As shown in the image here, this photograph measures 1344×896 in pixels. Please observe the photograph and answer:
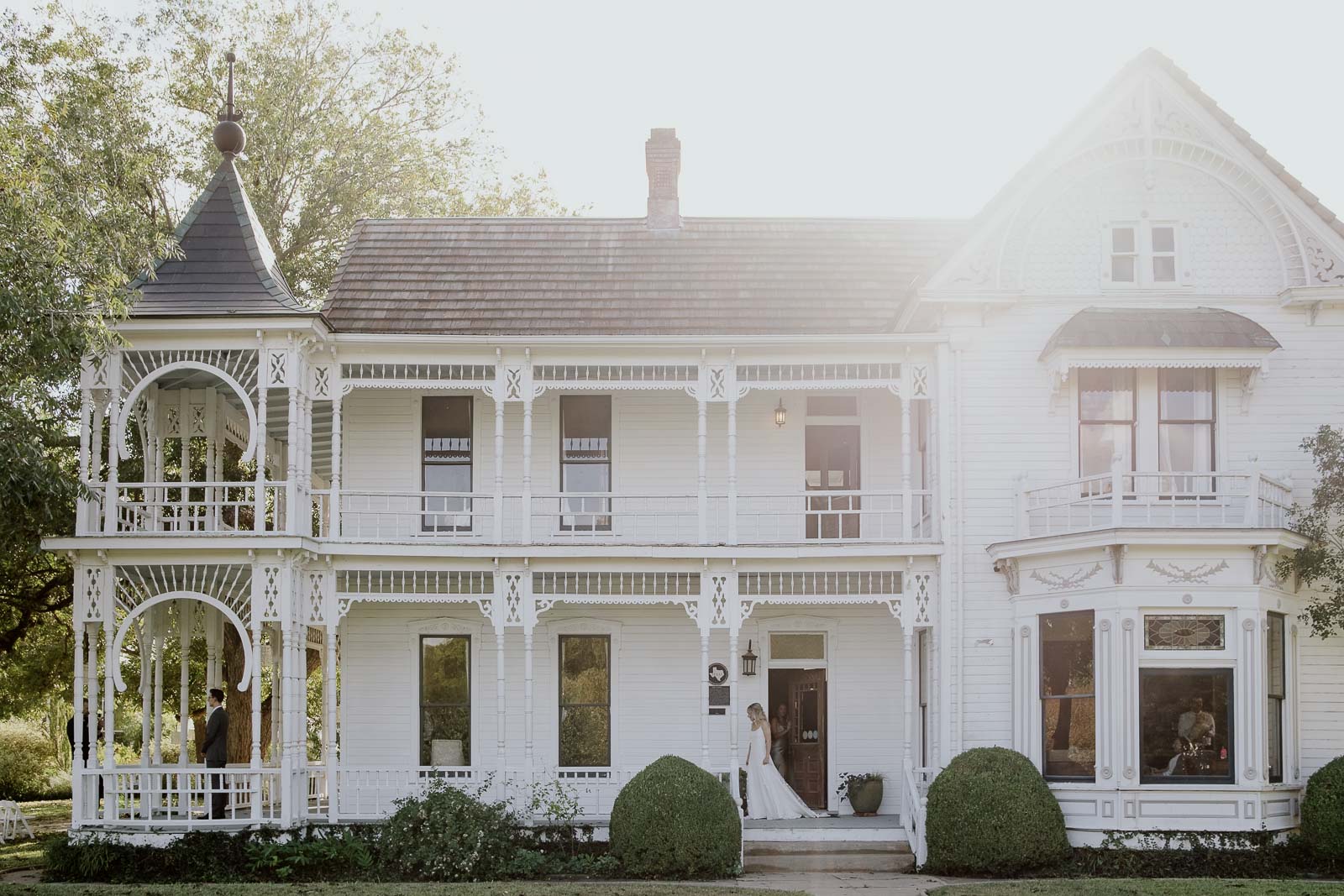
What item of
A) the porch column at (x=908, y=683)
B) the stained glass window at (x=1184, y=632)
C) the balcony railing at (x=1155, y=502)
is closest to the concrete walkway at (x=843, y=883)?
the porch column at (x=908, y=683)

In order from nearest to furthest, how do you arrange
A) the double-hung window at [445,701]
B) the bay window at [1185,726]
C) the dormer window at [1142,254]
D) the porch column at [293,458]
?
the bay window at [1185,726] < the porch column at [293,458] < the dormer window at [1142,254] < the double-hung window at [445,701]

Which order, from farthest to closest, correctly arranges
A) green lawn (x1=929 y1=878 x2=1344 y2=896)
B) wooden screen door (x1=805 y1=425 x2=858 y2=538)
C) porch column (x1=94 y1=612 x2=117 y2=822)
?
wooden screen door (x1=805 y1=425 x2=858 y2=538), porch column (x1=94 y1=612 x2=117 y2=822), green lawn (x1=929 y1=878 x2=1344 y2=896)

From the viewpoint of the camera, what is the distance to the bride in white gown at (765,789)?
2019cm

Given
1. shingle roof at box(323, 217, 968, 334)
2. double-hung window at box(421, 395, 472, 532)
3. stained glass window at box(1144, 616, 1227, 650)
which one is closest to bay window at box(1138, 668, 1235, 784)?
stained glass window at box(1144, 616, 1227, 650)

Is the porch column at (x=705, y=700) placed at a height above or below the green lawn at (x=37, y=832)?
above

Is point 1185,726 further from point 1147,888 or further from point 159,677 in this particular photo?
point 159,677

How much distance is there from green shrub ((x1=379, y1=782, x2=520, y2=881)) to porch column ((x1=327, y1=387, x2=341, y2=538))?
3900mm

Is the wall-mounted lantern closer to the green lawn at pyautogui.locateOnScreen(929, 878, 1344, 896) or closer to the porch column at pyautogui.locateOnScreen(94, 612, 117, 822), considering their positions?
the green lawn at pyautogui.locateOnScreen(929, 878, 1344, 896)

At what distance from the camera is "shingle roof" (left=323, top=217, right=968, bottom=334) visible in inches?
854

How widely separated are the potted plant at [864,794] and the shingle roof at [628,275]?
627cm

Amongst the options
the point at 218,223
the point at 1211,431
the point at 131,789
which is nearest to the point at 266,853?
the point at 131,789

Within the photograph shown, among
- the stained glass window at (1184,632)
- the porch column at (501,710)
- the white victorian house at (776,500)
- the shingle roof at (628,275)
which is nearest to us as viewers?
the stained glass window at (1184,632)

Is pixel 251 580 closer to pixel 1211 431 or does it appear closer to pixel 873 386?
pixel 873 386

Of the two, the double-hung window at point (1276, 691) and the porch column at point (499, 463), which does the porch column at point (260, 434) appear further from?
the double-hung window at point (1276, 691)
